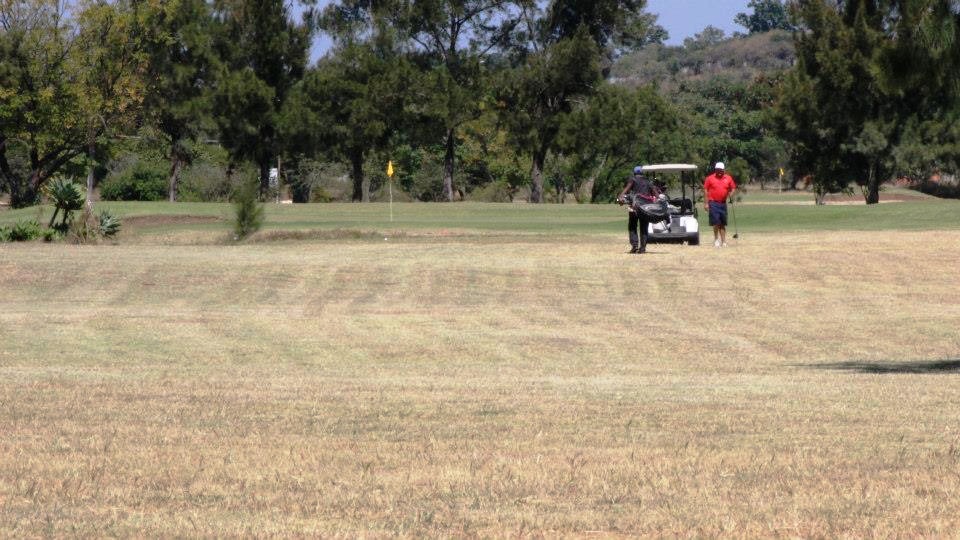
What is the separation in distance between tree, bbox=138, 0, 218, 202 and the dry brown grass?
4312cm

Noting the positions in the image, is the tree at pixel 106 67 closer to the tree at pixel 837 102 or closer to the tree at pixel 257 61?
the tree at pixel 257 61

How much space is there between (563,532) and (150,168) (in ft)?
273

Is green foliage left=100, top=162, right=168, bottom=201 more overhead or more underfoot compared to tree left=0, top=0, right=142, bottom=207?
more underfoot

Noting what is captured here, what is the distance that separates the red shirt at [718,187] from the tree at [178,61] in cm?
4492

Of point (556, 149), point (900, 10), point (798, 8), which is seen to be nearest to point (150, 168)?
point (556, 149)

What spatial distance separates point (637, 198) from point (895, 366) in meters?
12.1

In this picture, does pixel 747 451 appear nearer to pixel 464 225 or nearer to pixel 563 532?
pixel 563 532

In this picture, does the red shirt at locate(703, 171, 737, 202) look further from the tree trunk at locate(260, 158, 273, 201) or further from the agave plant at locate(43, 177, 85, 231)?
the tree trunk at locate(260, 158, 273, 201)

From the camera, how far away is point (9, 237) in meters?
38.2

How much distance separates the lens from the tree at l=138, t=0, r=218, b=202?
7275 cm

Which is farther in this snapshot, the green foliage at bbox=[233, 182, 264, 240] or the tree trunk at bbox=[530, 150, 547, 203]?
the tree trunk at bbox=[530, 150, 547, 203]

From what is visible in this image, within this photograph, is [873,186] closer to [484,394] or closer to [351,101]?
[351,101]

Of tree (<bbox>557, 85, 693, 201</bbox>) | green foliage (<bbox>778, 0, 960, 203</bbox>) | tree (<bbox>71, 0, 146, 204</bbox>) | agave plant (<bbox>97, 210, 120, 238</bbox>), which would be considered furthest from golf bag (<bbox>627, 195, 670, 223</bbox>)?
tree (<bbox>71, 0, 146, 204</bbox>)

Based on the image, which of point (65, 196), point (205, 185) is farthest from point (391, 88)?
point (65, 196)
